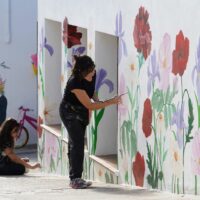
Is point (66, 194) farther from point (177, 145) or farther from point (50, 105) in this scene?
point (50, 105)

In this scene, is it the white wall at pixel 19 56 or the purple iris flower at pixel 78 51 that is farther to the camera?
the white wall at pixel 19 56

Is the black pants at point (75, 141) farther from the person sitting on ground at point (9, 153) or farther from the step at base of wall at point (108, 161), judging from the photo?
the person sitting on ground at point (9, 153)

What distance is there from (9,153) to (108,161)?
2.08 meters

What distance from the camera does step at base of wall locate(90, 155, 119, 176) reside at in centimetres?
935

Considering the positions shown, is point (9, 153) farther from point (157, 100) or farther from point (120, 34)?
point (157, 100)

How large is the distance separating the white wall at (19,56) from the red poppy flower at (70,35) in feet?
26.7

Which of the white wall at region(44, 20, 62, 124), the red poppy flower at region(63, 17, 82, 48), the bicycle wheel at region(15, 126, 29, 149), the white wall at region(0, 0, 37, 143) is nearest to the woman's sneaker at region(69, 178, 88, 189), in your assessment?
the red poppy flower at region(63, 17, 82, 48)

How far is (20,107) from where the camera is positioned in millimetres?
19750

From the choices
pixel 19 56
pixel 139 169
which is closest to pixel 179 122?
pixel 139 169

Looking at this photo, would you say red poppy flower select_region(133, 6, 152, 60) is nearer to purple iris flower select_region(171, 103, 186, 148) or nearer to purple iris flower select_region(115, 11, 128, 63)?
purple iris flower select_region(115, 11, 128, 63)

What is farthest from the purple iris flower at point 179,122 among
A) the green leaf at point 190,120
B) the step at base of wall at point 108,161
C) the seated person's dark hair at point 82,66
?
the step at base of wall at point 108,161

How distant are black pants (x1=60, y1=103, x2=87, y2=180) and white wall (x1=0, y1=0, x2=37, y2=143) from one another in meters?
11.4

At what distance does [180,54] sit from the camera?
289 inches

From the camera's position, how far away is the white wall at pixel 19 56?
1980cm
